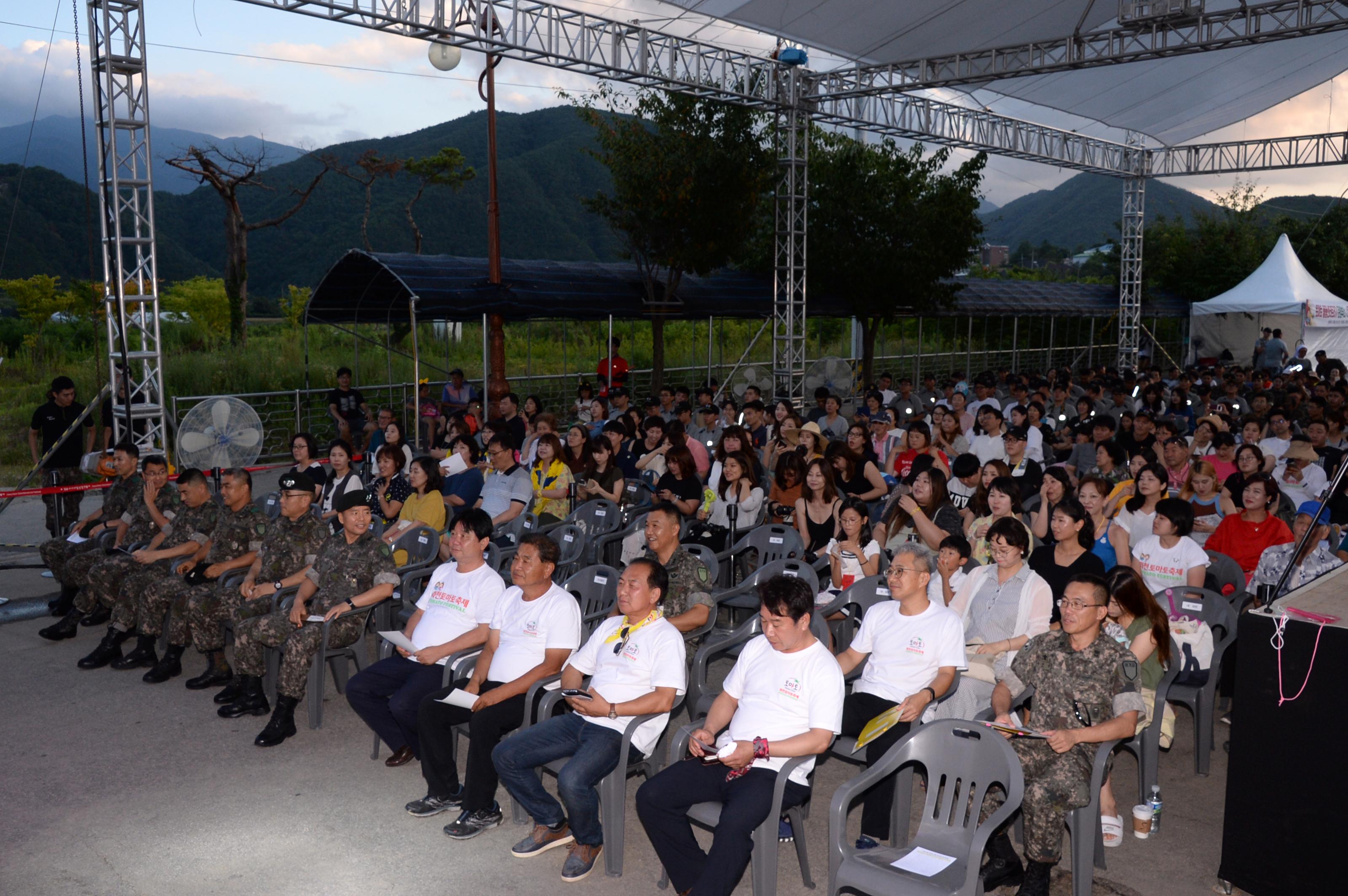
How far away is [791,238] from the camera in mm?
14711

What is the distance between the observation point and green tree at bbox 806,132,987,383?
18.9 meters

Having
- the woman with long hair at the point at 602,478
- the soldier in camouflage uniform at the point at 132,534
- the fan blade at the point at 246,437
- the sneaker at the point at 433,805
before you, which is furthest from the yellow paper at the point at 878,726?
the fan blade at the point at 246,437

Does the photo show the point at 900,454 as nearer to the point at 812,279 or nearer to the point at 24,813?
the point at 24,813

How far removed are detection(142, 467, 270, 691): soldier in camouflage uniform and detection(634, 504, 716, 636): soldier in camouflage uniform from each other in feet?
8.57

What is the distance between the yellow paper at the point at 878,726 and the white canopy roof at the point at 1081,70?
1048 cm

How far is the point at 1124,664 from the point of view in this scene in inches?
154

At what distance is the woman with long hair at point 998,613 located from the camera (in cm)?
459

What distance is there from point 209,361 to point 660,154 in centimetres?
990

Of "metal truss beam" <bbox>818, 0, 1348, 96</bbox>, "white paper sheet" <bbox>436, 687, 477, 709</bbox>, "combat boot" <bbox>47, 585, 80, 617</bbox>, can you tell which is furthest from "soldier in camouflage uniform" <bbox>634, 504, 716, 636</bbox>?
"metal truss beam" <bbox>818, 0, 1348, 96</bbox>

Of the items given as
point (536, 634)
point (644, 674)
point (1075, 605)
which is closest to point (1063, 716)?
point (1075, 605)

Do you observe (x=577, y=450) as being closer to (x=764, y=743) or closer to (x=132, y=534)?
(x=132, y=534)

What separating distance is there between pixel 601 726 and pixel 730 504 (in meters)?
A: 3.39

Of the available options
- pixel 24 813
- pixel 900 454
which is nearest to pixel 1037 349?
pixel 900 454

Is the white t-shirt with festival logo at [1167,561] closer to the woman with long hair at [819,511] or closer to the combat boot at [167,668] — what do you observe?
the woman with long hair at [819,511]
